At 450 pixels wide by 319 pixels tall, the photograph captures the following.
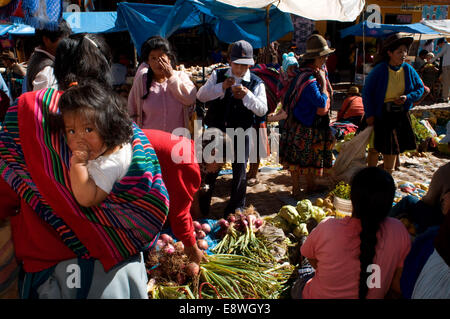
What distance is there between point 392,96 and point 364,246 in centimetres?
291

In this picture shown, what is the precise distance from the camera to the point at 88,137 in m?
1.40

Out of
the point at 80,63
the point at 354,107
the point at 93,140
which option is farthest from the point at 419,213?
the point at 354,107

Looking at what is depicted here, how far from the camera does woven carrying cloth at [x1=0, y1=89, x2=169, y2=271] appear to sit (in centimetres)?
142

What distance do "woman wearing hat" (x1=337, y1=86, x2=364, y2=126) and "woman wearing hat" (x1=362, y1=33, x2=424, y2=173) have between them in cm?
181

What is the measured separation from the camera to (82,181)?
53.6 inches

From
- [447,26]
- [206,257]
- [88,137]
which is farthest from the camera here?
[447,26]

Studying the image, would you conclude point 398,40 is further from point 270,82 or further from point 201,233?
point 201,233

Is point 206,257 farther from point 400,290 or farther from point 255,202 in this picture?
point 255,202

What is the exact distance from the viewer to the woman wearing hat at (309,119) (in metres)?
3.81

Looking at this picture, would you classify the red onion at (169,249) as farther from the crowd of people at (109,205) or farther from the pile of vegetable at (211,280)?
the crowd of people at (109,205)

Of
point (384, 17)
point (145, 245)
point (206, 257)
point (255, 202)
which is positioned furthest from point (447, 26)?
point (145, 245)

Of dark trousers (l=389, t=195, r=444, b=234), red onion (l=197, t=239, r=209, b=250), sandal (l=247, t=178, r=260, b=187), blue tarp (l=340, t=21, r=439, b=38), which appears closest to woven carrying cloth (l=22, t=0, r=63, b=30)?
red onion (l=197, t=239, r=209, b=250)
